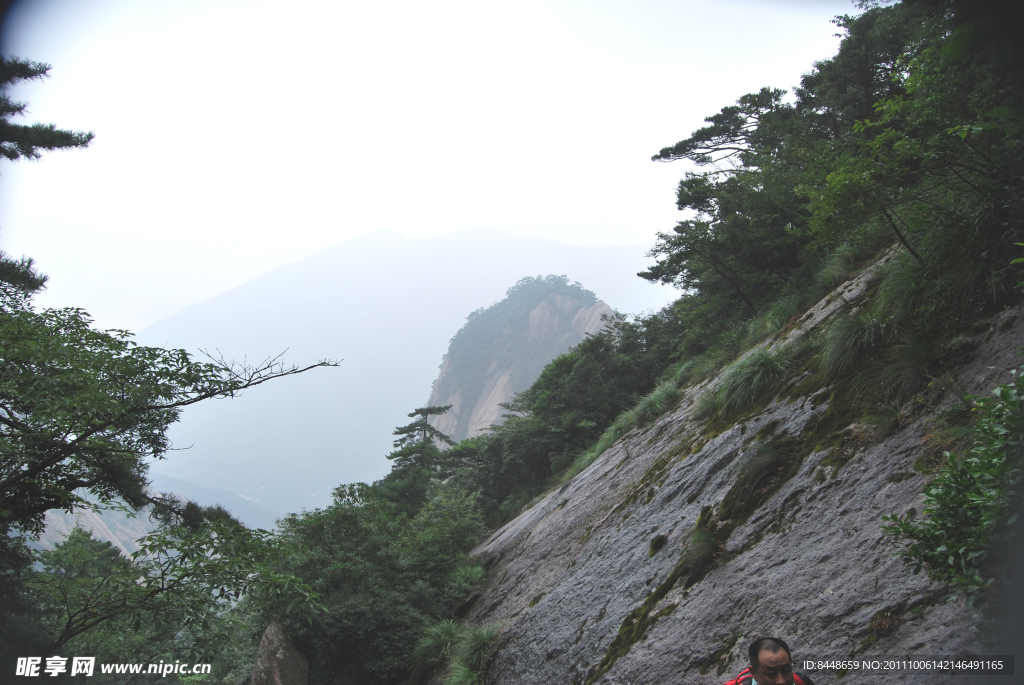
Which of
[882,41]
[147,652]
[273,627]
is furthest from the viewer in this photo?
[882,41]

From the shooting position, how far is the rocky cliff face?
94.4 metres

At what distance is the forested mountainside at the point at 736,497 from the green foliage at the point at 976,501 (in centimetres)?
1

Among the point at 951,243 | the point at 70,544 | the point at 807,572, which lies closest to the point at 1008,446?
the point at 807,572

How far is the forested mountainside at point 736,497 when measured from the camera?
2646mm

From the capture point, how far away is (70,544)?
18672 mm

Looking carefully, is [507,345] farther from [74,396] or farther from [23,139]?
[74,396]

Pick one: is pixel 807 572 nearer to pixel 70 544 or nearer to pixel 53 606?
pixel 53 606

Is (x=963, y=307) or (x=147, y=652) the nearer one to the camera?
(x=963, y=307)

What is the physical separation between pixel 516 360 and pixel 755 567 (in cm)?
9728

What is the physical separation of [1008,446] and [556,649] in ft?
15.6

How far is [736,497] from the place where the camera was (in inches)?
184

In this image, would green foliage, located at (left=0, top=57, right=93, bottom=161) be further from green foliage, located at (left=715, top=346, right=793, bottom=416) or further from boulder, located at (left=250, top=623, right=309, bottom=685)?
green foliage, located at (left=715, top=346, right=793, bottom=416)

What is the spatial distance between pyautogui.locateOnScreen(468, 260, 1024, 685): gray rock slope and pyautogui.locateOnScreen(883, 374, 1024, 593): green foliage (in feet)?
1.08

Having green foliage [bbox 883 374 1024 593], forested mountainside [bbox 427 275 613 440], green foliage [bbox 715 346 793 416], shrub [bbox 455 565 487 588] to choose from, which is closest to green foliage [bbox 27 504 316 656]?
shrub [bbox 455 565 487 588]
